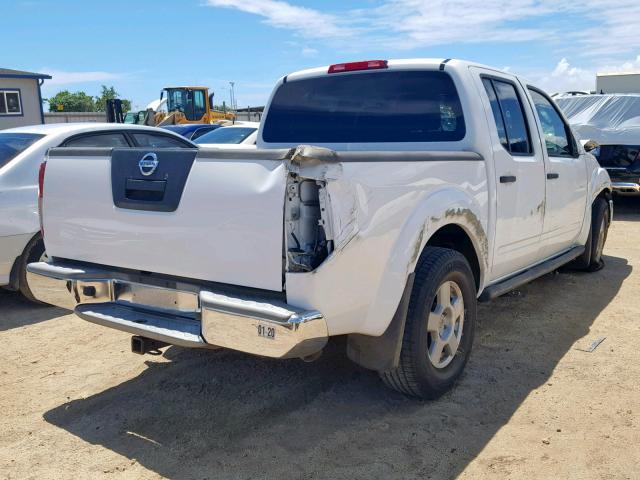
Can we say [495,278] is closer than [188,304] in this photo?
No

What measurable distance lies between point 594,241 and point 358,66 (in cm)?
344

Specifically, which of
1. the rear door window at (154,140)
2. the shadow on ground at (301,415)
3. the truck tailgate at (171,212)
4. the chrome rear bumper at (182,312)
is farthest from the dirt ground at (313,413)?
the rear door window at (154,140)

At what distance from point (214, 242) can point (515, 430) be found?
184cm

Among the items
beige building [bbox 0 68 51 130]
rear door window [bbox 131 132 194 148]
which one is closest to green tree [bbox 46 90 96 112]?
beige building [bbox 0 68 51 130]

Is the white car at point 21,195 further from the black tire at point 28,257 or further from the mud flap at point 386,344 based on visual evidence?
the mud flap at point 386,344

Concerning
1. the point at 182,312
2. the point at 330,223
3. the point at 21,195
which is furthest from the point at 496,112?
the point at 21,195

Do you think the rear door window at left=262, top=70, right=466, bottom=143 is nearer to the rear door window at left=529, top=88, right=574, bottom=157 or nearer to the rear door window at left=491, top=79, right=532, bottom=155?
the rear door window at left=491, top=79, right=532, bottom=155

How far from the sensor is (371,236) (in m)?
2.90

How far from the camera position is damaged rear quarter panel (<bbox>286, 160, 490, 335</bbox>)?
9.07ft

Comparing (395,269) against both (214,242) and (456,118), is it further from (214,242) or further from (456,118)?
(456,118)

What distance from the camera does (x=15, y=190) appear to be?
5301 mm

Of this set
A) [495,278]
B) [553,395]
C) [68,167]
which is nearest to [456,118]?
[495,278]

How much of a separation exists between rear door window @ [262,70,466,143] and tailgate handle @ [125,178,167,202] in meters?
1.64

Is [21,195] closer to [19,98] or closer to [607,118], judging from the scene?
[607,118]
